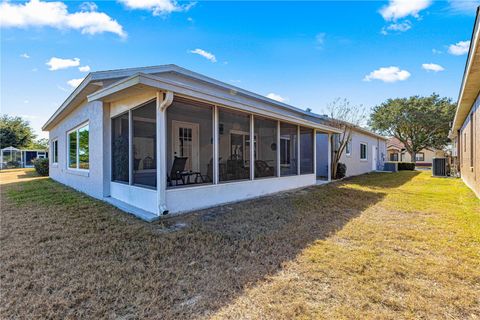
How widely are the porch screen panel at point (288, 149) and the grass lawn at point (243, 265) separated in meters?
3.40

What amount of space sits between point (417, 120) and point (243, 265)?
33.0 metres

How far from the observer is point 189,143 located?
9289 millimetres

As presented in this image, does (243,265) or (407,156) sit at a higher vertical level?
(407,156)

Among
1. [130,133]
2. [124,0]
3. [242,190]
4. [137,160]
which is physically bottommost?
[242,190]

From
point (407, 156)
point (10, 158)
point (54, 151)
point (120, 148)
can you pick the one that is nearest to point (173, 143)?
point (120, 148)

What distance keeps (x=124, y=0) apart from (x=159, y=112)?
196 inches

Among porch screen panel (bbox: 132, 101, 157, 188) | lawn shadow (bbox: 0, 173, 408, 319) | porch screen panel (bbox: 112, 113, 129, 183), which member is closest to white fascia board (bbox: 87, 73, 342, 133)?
porch screen panel (bbox: 132, 101, 157, 188)

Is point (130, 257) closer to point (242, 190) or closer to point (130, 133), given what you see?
point (130, 133)

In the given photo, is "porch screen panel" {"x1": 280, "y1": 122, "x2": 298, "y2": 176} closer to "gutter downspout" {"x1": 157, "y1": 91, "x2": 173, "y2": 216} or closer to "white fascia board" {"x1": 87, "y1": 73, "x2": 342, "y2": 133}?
"white fascia board" {"x1": 87, "y1": 73, "x2": 342, "y2": 133}

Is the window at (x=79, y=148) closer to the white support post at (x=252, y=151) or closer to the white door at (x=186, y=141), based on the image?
the white door at (x=186, y=141)

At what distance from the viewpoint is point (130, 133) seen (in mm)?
5887

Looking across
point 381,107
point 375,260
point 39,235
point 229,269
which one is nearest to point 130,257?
point 229,269

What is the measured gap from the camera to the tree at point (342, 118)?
1244cm

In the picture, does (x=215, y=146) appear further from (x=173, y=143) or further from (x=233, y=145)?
(x=173, y=143)
